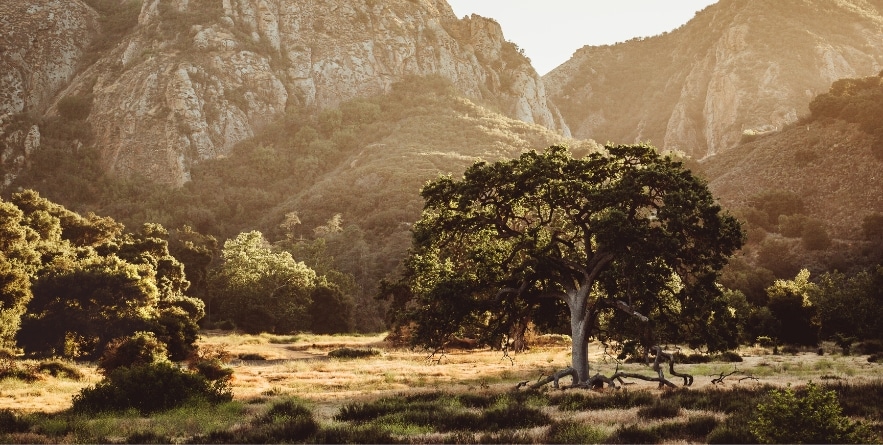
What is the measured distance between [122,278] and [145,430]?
35.9 metres

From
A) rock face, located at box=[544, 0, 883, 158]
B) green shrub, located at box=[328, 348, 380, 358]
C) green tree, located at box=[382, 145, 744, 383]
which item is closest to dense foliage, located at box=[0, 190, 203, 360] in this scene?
green shrub, located at box=[328, 348, 380, 358]

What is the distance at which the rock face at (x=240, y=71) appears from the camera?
467 ft

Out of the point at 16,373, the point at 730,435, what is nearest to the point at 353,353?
the point at 16,373

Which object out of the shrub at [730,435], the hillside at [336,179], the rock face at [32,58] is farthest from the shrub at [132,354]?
the rock face at [32,58]

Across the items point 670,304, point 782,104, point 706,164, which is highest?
point 782,104

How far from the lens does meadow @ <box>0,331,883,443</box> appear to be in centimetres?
1465

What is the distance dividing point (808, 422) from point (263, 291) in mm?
65101

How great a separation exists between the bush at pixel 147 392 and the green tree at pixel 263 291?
46.5 m

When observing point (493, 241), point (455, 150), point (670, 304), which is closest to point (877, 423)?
point (670, 304)

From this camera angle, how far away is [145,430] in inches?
632

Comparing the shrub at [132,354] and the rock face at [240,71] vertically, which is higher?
the rock face at [240,71]

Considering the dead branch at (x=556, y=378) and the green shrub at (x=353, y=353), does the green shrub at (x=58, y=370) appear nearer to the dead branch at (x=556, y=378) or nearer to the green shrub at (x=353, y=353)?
the green shrub at (x=353, y=353)

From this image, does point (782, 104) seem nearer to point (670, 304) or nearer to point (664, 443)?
point (670, 304)

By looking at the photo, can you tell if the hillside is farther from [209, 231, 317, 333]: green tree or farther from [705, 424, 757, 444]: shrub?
[705, 424, 757, 444]: shrub
